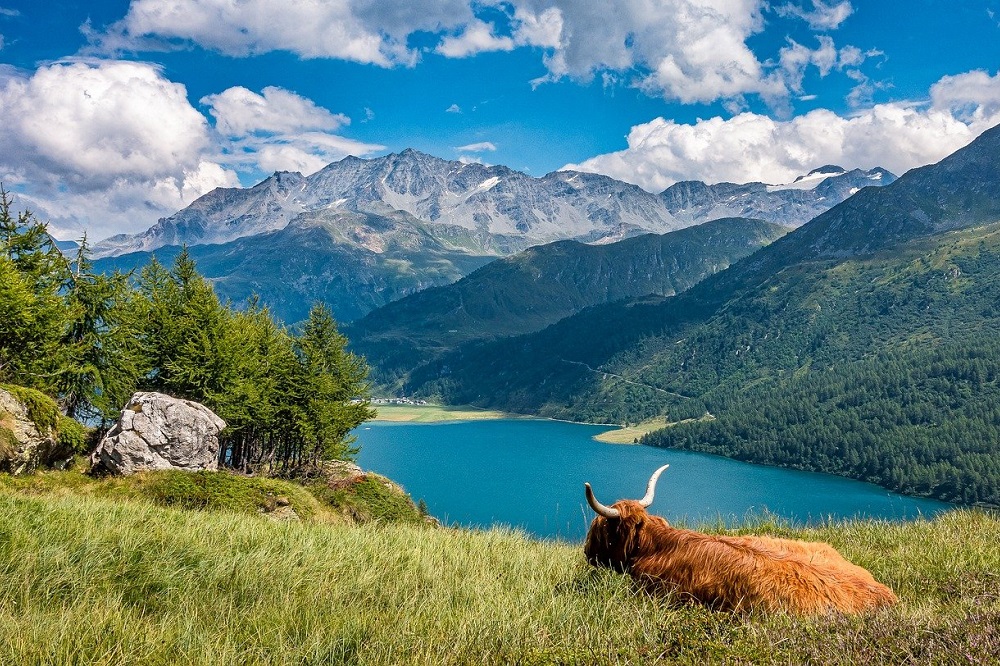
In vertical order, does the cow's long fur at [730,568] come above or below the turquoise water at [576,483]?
above

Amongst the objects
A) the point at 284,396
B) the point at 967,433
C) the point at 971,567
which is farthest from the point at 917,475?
the point at 971,567

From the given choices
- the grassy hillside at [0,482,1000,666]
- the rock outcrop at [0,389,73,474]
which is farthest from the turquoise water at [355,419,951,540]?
the grassy hillside at [0,482,1000,666]

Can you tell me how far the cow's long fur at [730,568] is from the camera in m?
5.29

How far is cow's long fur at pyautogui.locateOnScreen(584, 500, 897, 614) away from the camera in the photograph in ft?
17.4

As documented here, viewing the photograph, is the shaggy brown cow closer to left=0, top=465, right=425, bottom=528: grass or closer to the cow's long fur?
the cow's long fur

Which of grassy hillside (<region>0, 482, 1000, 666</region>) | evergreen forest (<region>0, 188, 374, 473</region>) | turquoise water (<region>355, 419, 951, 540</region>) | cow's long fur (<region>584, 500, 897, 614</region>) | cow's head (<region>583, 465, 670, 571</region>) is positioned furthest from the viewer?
turquoise water (<region>355, 419, 951, 540</region>)

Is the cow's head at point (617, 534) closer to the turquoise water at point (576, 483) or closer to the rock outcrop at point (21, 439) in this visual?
the rock outcrop at point (21, 439)

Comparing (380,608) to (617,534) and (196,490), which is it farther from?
(196,490)

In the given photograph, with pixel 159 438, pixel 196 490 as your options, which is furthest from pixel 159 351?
pixel 196 490

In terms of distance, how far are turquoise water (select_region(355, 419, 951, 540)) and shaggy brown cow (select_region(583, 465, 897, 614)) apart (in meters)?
87.7

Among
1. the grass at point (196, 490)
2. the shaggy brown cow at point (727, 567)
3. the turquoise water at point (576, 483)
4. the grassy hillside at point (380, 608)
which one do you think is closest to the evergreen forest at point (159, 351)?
the grass at point (196, 490)

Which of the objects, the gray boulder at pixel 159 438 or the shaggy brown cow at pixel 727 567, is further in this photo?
the gray boulder at pixel 159 438

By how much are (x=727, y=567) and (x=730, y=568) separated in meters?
0.03

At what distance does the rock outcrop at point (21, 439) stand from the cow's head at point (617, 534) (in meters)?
18.6
